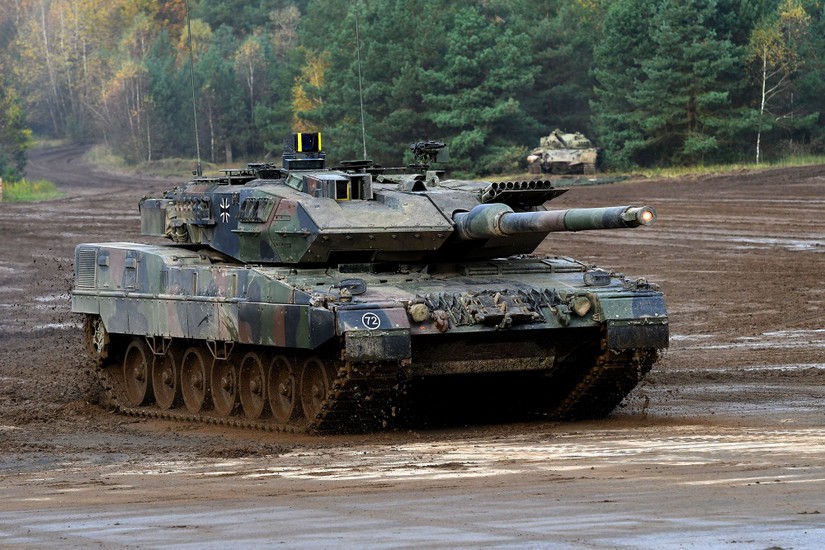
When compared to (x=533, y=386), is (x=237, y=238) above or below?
above

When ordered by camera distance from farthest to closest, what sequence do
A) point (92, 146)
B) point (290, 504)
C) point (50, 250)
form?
point (92, 146) → point (50, 250) → point (290, 504)

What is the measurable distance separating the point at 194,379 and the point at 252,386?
4.10 feet

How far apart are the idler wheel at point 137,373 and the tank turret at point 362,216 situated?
183 centimetres

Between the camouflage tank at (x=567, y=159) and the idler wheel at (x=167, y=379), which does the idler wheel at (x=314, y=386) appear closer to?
the idler wheel at (x=167, y=379)

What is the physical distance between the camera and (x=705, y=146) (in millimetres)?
47906

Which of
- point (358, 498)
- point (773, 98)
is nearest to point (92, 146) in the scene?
point (773, 98)

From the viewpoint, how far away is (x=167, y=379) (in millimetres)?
18000

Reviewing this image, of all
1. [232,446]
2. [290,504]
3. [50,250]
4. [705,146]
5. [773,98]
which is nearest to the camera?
[290,504]

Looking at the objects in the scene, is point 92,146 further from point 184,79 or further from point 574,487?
point 574,487

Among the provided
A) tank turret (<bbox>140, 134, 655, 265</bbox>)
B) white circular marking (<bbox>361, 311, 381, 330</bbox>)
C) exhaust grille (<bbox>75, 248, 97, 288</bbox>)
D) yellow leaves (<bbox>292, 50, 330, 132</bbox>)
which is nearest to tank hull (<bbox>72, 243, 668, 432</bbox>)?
white circular marking (<bbox>361, 311, 381, 330</bbox>)

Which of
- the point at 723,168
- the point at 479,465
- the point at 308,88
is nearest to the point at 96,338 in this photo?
the point at 479,465

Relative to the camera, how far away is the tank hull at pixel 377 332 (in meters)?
14.2

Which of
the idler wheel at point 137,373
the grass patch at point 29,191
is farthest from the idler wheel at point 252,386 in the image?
the grass patch at point 29,191

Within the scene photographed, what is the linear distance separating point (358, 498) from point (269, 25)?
8263 cm
